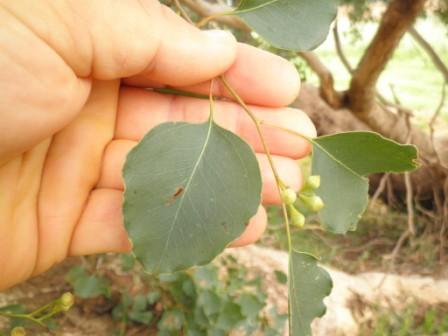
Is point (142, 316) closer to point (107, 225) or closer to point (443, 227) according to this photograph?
point (107, 225)

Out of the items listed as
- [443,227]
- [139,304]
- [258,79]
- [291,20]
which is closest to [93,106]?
[258,79]

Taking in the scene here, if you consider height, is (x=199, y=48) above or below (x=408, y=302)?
above

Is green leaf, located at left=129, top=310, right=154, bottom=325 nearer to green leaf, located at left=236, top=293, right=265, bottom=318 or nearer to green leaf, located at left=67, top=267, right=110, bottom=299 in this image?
green leaf, located at left=67, top=267, right=110, bottom=299

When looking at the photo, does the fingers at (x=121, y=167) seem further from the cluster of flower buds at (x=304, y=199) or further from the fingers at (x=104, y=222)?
the cluster of flower buds at (x=304, y=199)

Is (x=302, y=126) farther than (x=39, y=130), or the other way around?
(x=302, y=126)

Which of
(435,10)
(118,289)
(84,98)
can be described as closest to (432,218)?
(435,10)

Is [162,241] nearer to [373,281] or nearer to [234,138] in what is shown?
[234,138]

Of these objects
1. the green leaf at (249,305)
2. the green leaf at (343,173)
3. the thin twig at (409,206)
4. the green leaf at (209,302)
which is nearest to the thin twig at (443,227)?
the thin twig at (409,206)
